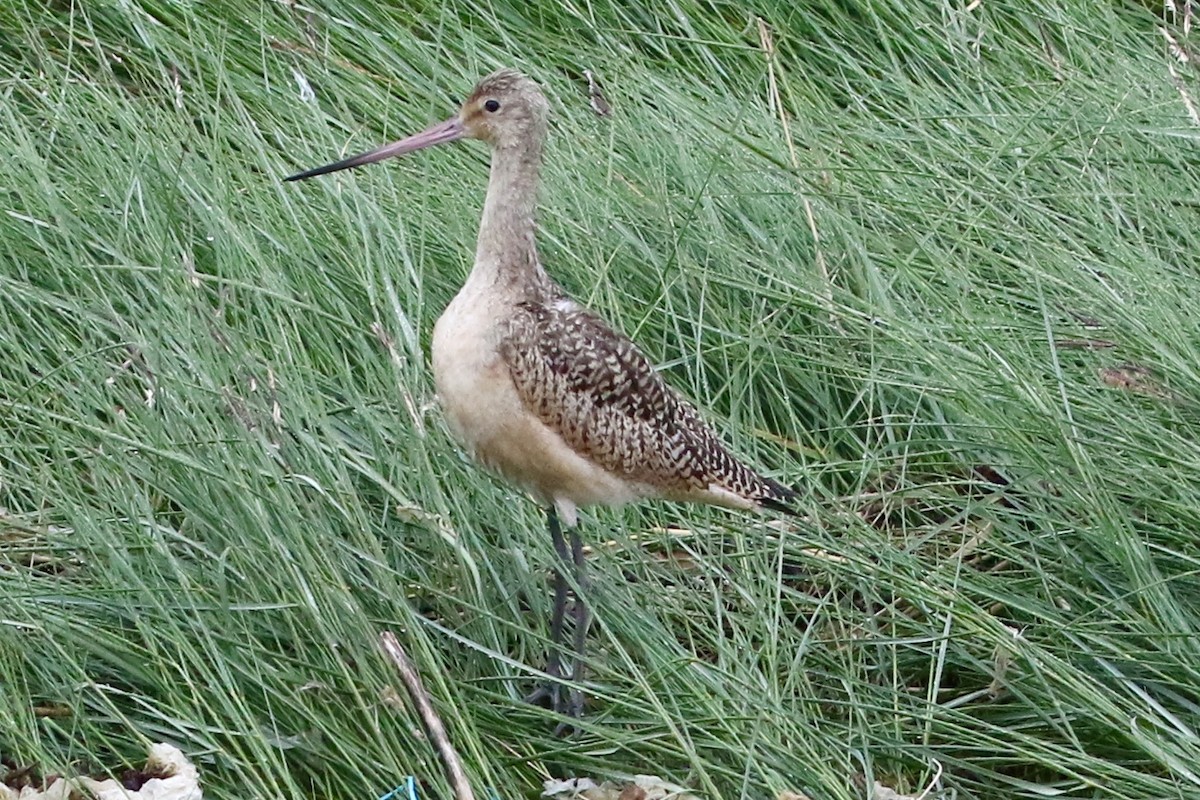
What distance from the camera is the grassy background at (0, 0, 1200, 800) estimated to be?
3396mm

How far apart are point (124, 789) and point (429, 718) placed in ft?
1.63

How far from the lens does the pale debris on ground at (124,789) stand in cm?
306

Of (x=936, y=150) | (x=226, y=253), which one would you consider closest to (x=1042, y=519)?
(x=936, y=150)

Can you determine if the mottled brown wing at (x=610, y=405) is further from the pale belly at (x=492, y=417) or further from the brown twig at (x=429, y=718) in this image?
the brown twig at (x=429, y=718)

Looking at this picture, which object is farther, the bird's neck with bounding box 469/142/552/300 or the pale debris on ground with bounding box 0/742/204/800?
the bird's neck with bounding box 469/142/552/300

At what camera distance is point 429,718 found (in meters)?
3.17

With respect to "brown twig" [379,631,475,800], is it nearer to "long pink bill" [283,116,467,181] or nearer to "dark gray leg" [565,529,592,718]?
"dark gray leg" [565,529,592,718]

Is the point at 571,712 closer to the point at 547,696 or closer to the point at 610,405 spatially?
the point at 547,696

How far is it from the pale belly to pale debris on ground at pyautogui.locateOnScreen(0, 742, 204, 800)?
3.04 feet

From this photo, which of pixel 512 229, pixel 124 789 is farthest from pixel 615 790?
pixel 512 229

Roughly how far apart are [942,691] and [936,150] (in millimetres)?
1876

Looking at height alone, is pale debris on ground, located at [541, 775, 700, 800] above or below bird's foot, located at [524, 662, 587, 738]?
above

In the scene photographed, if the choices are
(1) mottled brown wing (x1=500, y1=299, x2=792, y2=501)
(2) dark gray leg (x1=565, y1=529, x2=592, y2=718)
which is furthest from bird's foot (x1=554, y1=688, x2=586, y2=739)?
(1) mottled brown wing (x1=500, y1=299, x2=792, y2=501)

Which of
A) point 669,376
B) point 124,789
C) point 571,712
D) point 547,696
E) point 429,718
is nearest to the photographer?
point 124,789
